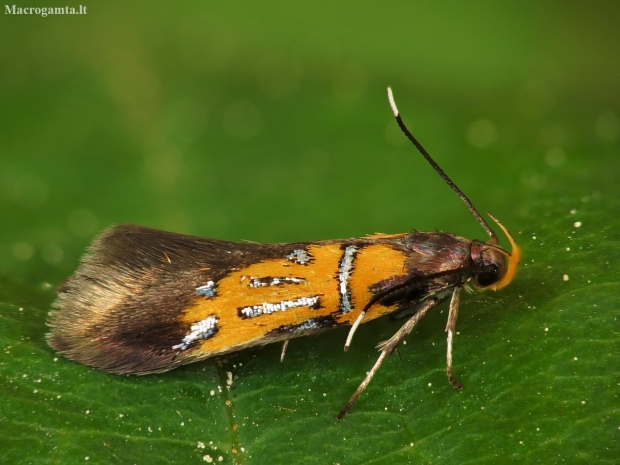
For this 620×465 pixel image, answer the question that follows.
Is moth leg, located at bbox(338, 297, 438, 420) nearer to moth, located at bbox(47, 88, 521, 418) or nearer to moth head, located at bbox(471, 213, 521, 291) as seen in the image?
moth, located at bbox(47, 88, 521, 418)

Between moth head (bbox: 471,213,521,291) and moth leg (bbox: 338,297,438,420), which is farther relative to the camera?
moth head (bbox: 471,213,521,291)

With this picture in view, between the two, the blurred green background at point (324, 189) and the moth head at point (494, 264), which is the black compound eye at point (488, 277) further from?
the blurred green background at point (324, 189)

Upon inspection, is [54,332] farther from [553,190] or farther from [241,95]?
[553,190]

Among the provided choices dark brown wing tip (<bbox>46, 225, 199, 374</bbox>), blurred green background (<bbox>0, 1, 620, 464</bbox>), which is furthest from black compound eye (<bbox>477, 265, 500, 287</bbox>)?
dark brown wing tip (<bbox>46, 225, 199, 374</bbox>)

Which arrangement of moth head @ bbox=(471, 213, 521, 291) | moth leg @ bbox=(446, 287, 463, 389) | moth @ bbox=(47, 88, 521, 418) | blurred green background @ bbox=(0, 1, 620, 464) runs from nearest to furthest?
blurred green background @ bbox=(0, 1, 620, 464)
moth leg @ bbox=(446, 287, 463, 389)
moth @ bbox=(47, 88, 521, 418)
moth head @ bbox=(471, 213, 521, 291)

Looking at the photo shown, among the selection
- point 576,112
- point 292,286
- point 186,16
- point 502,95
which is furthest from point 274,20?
point 292,286

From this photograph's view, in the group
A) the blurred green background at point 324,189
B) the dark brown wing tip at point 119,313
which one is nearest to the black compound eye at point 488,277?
the blurred green background at point 324,189

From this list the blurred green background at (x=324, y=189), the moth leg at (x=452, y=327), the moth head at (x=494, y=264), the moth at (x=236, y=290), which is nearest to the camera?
the blurred green background at (x=324, y=189)
